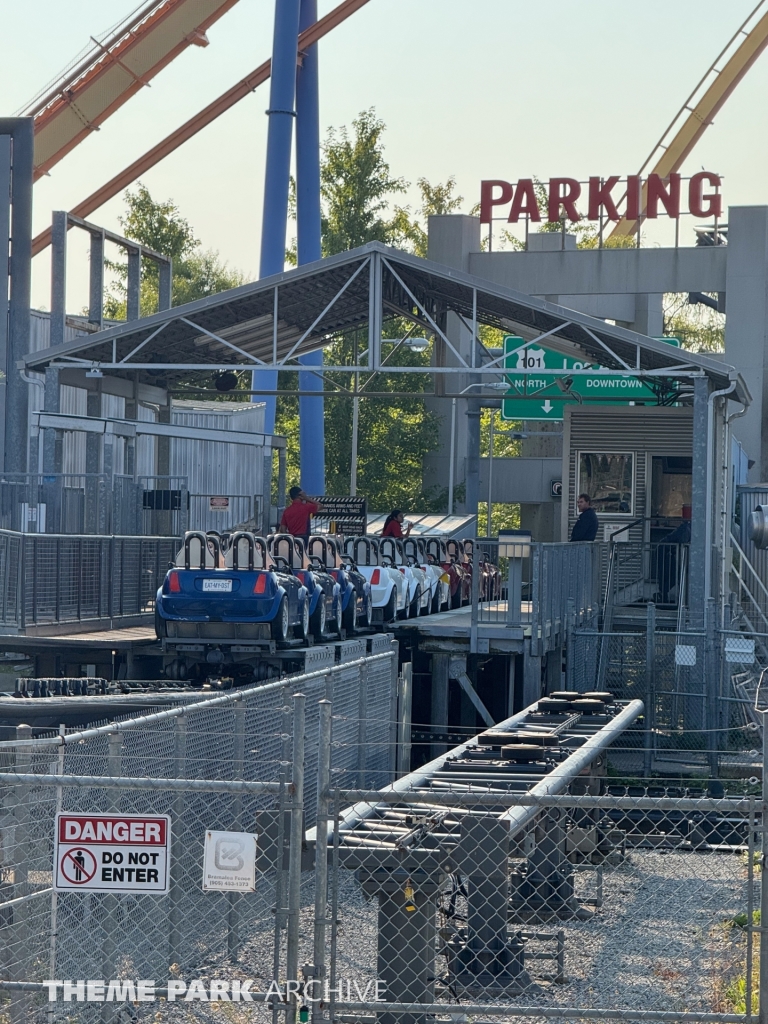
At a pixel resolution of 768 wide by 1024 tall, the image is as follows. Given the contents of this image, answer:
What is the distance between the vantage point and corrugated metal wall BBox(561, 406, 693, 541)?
90.1 feet

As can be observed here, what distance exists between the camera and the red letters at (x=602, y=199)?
3944 centimetres

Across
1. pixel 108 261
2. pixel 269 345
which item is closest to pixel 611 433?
pixel 269 345

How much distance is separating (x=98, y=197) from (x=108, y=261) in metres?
10.4

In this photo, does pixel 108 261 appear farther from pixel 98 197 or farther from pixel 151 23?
pixel 151 23

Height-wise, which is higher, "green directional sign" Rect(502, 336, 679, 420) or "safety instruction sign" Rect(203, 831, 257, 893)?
"green directional sign" Rect(502, 336, 679, 420)

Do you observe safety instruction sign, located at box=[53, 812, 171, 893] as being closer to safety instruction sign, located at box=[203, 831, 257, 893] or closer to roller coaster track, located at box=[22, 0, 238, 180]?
safety instruction sign, located at box=[203, 831, 257, 893]

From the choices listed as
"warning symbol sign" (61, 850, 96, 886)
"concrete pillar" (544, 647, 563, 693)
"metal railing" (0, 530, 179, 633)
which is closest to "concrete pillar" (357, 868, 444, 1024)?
"warning symbol sign" (61, 850, 96, 886)

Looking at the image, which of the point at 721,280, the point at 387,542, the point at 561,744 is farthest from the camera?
the point at 721,280

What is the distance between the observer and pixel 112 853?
6.13 m

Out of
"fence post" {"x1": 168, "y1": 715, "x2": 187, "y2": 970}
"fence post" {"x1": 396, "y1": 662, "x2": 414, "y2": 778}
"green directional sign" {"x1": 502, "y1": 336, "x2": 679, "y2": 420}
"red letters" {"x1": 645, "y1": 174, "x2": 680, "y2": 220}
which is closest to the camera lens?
"fence post" {"x1": 168, "y1": 715, "x2": 187, "y2": 970}

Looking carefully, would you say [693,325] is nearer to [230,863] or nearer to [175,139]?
[175,139]

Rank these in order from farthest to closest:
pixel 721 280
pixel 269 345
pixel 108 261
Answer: pixel 108 261, pixel 721 280, pixel 269 345

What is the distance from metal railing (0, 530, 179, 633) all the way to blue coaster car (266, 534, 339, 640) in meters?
1.86

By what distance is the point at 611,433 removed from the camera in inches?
1094
